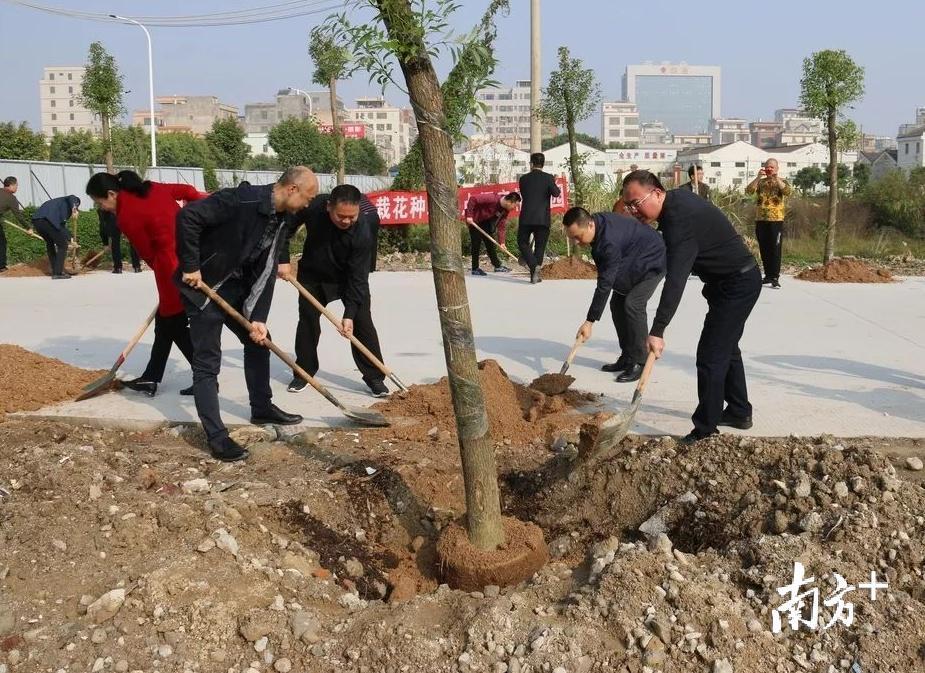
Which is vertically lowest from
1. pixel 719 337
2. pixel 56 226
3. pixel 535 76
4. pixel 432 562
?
pixel 432 562

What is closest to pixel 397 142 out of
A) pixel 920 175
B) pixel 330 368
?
pixel 920 175

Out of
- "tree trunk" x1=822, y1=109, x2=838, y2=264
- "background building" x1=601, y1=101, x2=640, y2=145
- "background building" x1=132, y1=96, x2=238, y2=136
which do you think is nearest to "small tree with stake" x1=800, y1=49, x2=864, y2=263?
"tree trunk" x1=822, y1=109, x2=838, y2=264

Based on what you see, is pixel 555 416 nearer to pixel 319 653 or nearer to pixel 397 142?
pixel 319 653

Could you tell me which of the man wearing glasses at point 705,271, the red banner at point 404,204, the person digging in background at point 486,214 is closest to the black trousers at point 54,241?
the red banner at point 404,204

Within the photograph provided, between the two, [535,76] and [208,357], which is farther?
[535,76]

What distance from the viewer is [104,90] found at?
1966cm

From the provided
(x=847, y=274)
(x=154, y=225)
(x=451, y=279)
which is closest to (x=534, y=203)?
(x=847, y=274)

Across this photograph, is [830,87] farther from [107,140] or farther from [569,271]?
[107,140]

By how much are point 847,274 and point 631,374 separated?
7132 millimetres

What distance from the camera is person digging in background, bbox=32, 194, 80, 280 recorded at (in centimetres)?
1375

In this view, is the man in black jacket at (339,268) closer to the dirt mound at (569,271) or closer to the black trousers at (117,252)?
the dirt mound at (569,271)

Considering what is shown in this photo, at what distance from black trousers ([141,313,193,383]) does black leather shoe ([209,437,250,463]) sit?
63.6 inches

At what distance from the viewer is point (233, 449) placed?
199 inches

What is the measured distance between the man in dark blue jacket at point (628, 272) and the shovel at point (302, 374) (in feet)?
6.05
